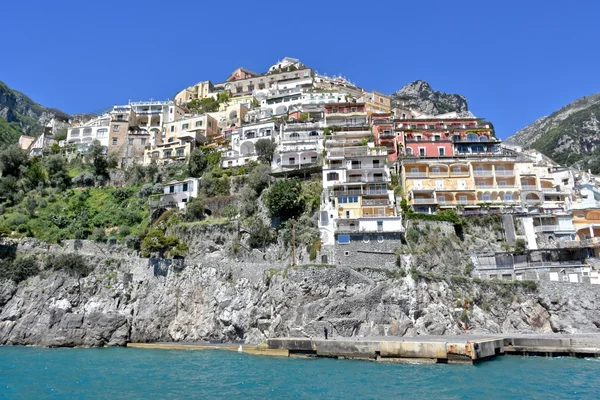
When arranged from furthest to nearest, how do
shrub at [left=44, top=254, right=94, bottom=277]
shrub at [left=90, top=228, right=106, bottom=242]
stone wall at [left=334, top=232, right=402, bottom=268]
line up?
shrub at [left=90, top=228, right=106, bottom=242] → shrub at [left=44, top=254, right=94, bottom=277] → stone wall at [left=334, top=232, right=402, bottom=268]

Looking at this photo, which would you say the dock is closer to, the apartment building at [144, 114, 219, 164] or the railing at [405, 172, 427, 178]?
the railing at [405, 172, 427, 178]

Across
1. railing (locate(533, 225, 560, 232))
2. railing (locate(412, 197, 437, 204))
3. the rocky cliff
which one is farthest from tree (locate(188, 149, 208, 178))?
railing (locate(533, 225, 560, 232))

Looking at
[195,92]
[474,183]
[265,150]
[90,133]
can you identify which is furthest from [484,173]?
[195,92]

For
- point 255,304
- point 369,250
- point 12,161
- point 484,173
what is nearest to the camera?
point 255,304

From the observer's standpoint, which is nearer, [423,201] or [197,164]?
[423,201]

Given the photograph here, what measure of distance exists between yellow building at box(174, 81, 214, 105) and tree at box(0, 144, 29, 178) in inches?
1318

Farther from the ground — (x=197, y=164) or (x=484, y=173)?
(x=197, y=164)

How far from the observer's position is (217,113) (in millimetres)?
79000

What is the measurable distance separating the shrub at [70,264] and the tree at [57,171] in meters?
21.7

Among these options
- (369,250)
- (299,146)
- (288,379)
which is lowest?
(288,379)

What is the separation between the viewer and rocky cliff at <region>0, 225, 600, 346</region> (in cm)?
3597

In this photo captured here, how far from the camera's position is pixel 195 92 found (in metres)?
95.8

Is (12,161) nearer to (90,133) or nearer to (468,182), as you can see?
(90,133)

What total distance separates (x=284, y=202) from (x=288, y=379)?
23.3 meters
